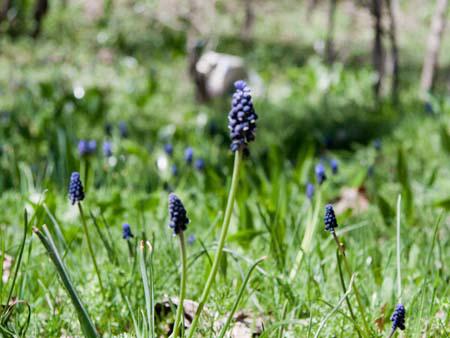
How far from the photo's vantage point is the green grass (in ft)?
5.54

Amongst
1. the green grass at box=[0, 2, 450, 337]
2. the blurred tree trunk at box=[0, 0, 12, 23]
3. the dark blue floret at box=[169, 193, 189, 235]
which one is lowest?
the green grass at box=[0, 2, 450, 337]

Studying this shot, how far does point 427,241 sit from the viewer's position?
8.19ft

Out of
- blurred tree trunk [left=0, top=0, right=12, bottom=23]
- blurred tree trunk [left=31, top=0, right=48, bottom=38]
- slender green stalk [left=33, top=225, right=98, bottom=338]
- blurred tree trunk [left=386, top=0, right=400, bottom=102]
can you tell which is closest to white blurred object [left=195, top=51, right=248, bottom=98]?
blurred tree trunk [left=386, top=0, right=400, bottom=102]

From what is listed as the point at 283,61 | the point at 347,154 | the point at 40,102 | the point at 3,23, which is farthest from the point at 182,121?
the point at 3,23

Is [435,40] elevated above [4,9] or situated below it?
above

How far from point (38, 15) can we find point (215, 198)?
30.1ft

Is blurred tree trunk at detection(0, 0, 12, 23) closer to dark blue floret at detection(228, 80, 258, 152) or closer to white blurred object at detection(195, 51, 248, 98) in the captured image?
white blurred object at detection(195, 51, 248, 98)

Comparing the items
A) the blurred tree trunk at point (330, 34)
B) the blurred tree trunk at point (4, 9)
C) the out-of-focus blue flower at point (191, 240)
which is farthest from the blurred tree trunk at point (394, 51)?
the blurred tree trunk at point (4, 9)

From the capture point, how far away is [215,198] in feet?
10.9

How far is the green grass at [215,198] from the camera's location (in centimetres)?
169

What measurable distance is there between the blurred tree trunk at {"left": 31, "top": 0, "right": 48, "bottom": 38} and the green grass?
26.3 inches

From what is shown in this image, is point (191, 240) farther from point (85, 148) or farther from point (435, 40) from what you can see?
point (435, 40)

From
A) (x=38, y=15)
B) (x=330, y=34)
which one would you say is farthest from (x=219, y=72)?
(x=38, y=15)

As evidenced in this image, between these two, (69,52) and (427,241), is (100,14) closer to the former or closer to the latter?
(69,52)
